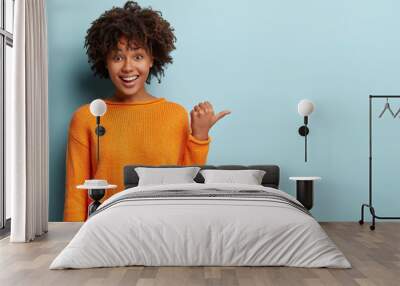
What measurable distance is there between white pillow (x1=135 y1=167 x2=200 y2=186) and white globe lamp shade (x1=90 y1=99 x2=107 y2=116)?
2.73ft

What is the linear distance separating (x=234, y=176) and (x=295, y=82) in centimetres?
146

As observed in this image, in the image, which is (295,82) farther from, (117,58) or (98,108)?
(98,108)

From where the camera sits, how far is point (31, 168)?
5.92m

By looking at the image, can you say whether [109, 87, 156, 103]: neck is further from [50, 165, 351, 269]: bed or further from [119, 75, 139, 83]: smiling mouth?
[50, 165, 351, 269]: bed

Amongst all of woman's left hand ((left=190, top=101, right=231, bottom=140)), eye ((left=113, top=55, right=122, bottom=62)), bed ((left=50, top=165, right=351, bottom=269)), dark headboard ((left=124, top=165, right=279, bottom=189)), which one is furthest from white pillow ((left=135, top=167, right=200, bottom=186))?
bed ((left=50, top=165, right=351, bottom=269))

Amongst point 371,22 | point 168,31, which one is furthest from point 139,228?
point 371,22

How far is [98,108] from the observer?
701 cm

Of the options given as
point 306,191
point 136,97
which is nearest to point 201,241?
point 306,191

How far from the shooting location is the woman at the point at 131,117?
714 cm

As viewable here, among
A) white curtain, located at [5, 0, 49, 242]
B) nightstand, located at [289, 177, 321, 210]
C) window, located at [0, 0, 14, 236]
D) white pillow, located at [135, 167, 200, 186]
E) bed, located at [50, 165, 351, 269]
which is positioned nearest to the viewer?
bed, located at [50, 165, 351, 269]

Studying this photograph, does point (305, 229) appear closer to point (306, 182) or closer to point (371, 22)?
point (306, 182)

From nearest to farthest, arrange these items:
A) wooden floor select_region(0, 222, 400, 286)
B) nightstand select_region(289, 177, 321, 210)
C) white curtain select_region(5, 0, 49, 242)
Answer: wooden floor select_region(0, 222, 400, 286)
white curtain select_region(5, 0, 49, 242)
nightstand select_region(289, 177, 321, 210)

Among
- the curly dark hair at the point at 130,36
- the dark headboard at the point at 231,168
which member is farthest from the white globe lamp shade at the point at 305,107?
the curly dark hair at the point at 130,36

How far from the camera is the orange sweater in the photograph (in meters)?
7.14
